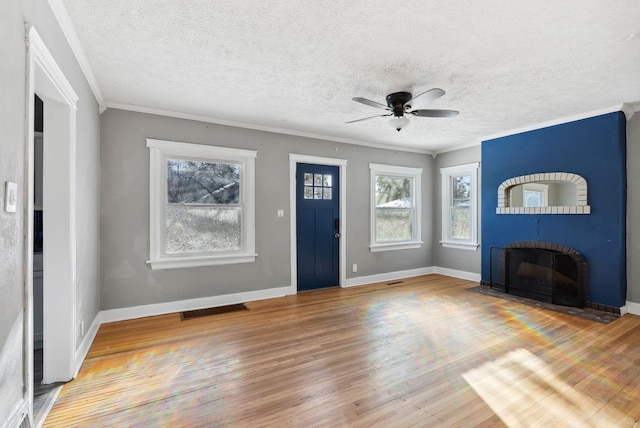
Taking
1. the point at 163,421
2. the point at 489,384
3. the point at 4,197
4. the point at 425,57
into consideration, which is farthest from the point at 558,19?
the point at 163,421

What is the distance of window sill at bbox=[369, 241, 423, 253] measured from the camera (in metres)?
5.79

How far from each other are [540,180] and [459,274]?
89.6 inches

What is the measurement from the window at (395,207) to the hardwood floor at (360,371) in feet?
6.85

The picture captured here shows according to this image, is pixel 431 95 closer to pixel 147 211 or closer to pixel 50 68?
pixel 50 68

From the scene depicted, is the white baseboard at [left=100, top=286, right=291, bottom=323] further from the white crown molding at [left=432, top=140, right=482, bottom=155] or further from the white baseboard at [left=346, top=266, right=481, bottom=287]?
the white crown molding at [left=432, top=140, right=482, bottom=155]

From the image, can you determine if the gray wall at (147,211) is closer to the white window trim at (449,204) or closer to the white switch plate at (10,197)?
the white window trim at (449,204)

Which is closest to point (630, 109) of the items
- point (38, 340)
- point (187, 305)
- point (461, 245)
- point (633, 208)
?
point (633, 208)

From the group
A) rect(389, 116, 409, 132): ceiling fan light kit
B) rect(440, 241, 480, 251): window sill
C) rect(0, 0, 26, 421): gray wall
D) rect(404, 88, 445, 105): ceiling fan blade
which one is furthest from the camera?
rect(440, 241, 480, 251): window sill

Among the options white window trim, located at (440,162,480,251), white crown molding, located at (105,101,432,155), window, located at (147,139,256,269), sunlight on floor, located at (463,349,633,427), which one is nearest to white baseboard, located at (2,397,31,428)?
window, located at (147,139,256,269)

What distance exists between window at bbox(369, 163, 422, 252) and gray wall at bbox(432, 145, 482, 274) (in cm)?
45

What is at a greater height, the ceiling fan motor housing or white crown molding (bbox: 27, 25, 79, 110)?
the ceiling fan motor housing

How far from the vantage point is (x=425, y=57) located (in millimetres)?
2684

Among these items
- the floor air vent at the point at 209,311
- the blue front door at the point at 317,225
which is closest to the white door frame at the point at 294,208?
the blue front door at the point at 317,225

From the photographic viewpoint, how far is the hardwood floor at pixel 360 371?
6.57 ft
